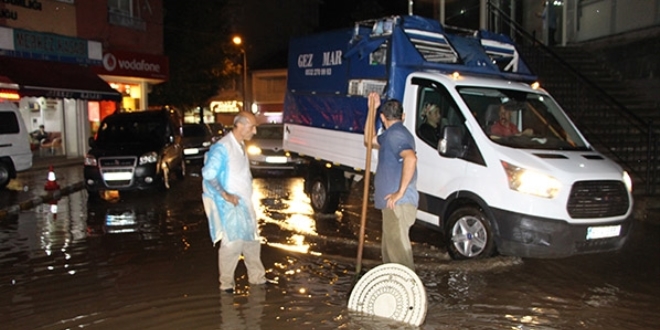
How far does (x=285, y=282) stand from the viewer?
21.0 feet

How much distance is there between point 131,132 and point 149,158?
4.36ft

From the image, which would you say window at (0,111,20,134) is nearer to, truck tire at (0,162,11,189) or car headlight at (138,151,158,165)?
truck tire at (0,162,11,189)

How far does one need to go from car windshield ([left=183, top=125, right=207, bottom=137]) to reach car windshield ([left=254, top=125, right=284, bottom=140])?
4092 mm

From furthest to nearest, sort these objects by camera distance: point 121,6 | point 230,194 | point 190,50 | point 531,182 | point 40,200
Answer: point 190,50
point 121,6
point 40,200
point 531,182
point 230,194

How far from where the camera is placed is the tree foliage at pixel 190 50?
29.6 metres

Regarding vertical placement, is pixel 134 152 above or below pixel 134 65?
below

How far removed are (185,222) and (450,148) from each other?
17.2 ft

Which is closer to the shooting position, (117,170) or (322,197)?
(322,197)

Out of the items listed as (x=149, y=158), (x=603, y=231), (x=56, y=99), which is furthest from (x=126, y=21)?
(x=603, y=231)

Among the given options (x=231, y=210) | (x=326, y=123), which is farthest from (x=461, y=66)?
(x=231, y=210)

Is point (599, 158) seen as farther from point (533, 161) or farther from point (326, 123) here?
point (326, 123)

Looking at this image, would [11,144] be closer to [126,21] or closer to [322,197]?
[322,197]

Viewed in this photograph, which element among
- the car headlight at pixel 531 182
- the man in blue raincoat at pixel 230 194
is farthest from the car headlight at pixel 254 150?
the car headlight at pixel 531 182

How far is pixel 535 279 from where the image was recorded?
21.5 feet
